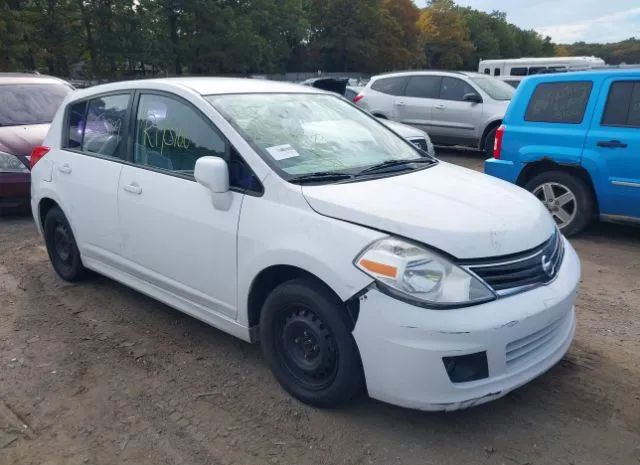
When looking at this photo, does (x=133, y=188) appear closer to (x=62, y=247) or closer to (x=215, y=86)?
(x=215, y=86)

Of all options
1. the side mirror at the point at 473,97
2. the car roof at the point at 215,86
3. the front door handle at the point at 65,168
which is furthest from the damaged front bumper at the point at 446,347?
the side mirror at the point at 473,97

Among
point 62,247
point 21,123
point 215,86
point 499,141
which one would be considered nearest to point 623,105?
point 499,141

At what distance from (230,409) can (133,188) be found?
1.67 metres

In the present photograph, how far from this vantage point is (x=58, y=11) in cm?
3186

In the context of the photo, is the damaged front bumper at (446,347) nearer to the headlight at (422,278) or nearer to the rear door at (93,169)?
the headlight at (422,278)

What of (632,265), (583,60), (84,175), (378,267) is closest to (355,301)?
(378,267)

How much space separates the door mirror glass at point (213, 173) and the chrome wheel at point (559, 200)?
166 inches

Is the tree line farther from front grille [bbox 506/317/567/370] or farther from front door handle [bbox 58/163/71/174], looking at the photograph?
front grille [bbox 506/317/567/370]

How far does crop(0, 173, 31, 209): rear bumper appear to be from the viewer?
7.03m

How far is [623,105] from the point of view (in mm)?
5703

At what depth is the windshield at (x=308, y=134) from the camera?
10.9 ft

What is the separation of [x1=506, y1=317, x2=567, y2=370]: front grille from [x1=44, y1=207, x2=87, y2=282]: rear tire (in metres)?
3.54

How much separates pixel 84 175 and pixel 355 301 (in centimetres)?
270

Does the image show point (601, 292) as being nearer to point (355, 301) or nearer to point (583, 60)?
point (355, 301)
